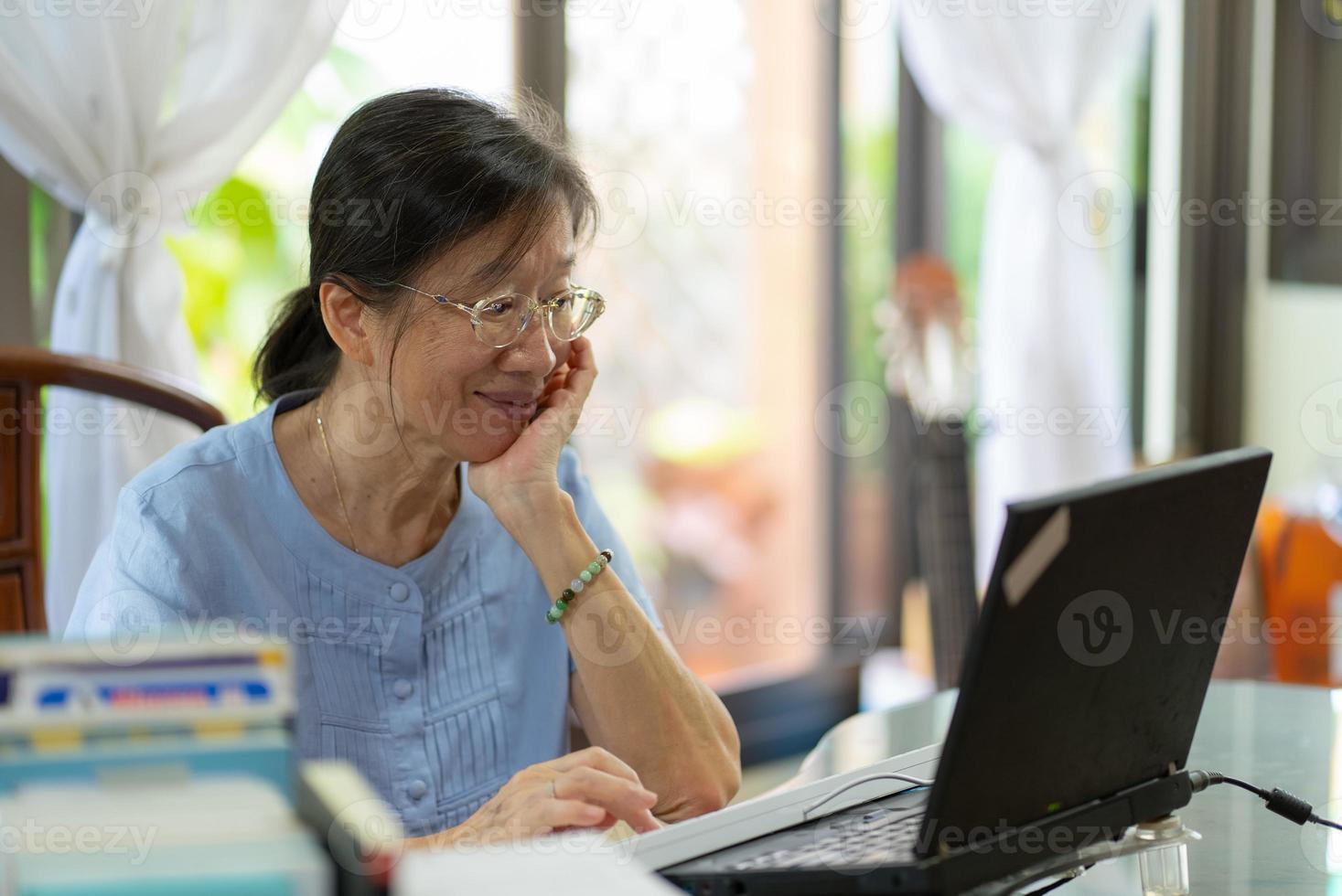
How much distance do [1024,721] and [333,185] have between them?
868 millimetres

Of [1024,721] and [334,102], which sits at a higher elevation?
[334,102]

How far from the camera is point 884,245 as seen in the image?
3230 mm

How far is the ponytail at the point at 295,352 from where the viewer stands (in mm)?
1475

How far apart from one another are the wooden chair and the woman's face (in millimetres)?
327

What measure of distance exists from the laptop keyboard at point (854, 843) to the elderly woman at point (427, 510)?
0.34 metres

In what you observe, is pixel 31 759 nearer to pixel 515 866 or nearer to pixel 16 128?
pixel 515 866

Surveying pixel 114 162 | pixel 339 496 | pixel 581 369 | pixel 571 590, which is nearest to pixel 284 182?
pixel 114 162

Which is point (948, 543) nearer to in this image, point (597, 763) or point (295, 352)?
point (295, 352)

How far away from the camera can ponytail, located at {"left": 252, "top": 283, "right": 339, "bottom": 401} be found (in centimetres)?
147

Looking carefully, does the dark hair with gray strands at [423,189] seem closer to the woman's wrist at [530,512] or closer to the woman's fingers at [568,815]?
the woman's wrist at [530,512]

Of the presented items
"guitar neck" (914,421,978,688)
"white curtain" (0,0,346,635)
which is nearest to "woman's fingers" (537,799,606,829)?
"white curtain" (0,0,346,635)

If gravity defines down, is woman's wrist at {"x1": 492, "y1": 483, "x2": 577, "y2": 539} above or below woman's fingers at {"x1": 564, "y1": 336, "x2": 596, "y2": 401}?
below

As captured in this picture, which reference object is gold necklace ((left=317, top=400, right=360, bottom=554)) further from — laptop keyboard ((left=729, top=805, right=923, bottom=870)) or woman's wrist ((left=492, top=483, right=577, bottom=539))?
laptop keyboard ((left=729, top=805, right=923, bottom=870))

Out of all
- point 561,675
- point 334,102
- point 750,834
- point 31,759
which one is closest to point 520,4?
point 334,102
